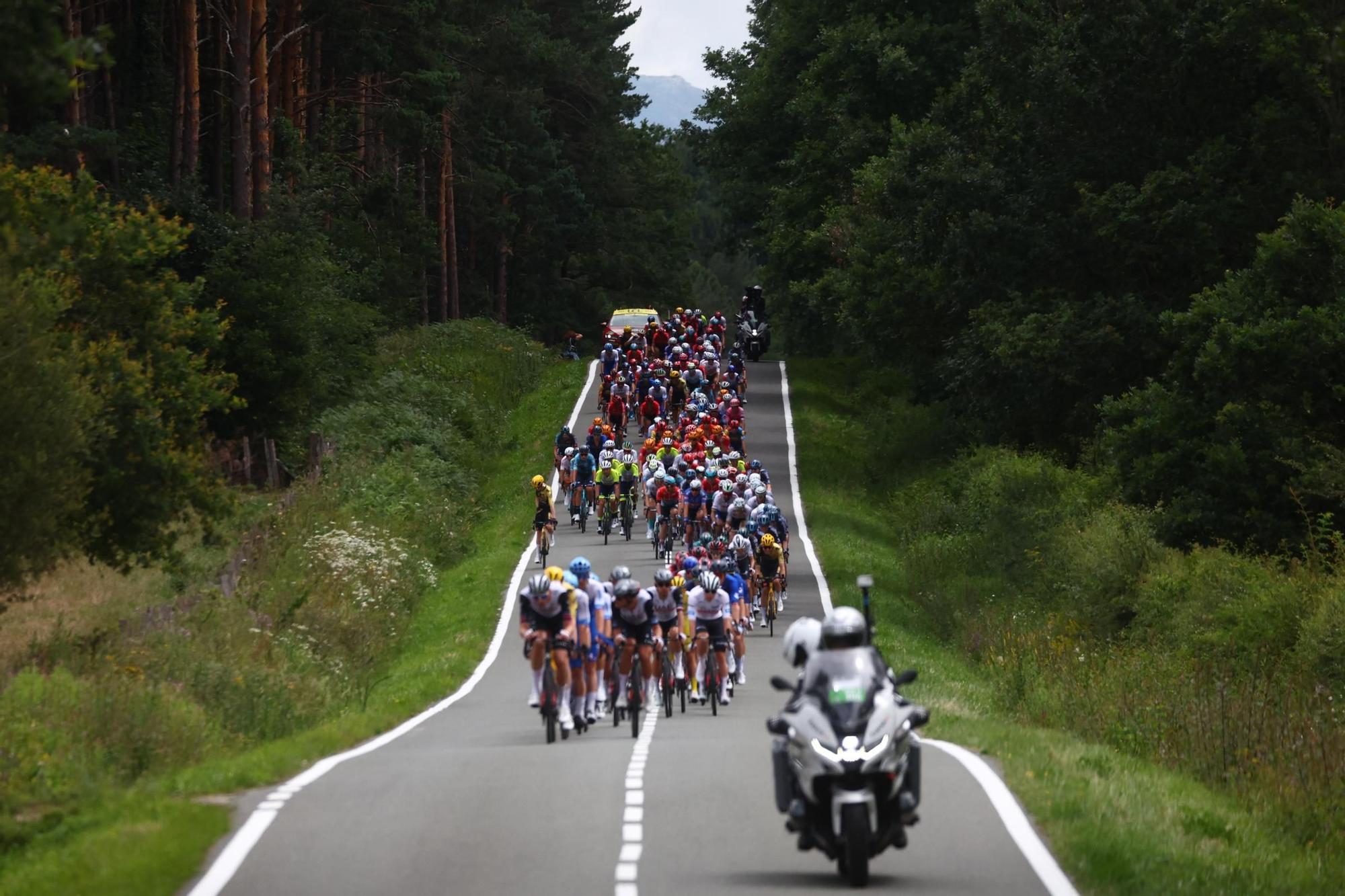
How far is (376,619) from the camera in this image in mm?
32781

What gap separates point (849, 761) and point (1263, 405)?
20.3 metres

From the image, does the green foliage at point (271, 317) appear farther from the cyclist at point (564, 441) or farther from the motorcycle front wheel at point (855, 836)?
the motorcycle front wheel at point (855, 836)

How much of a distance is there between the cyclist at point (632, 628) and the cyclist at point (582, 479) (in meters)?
18.9

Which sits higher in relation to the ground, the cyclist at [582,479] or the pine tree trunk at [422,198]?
the pine tree trunk at [422,198]

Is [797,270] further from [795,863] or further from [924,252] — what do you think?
[795,863]

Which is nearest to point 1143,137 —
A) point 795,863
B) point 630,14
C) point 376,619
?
point 376,619

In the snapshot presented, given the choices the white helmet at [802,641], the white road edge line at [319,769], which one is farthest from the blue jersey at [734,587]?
the white helmet at [802,641]

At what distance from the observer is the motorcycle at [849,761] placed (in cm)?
1063

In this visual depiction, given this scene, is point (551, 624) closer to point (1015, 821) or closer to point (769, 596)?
point (1015, 821)

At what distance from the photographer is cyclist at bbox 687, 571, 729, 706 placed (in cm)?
2247

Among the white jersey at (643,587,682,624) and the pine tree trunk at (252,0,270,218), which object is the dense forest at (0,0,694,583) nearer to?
the pine tree trunk at (252,0,270,218)

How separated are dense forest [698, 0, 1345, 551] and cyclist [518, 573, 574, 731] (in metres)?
13.4

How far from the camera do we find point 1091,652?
2742 cm

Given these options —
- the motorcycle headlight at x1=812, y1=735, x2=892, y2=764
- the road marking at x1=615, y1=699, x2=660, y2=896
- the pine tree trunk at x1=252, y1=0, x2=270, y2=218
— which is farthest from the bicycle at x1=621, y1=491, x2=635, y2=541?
the motorcycle headlight at x1=812, y1=735, x2=892, y2=764
